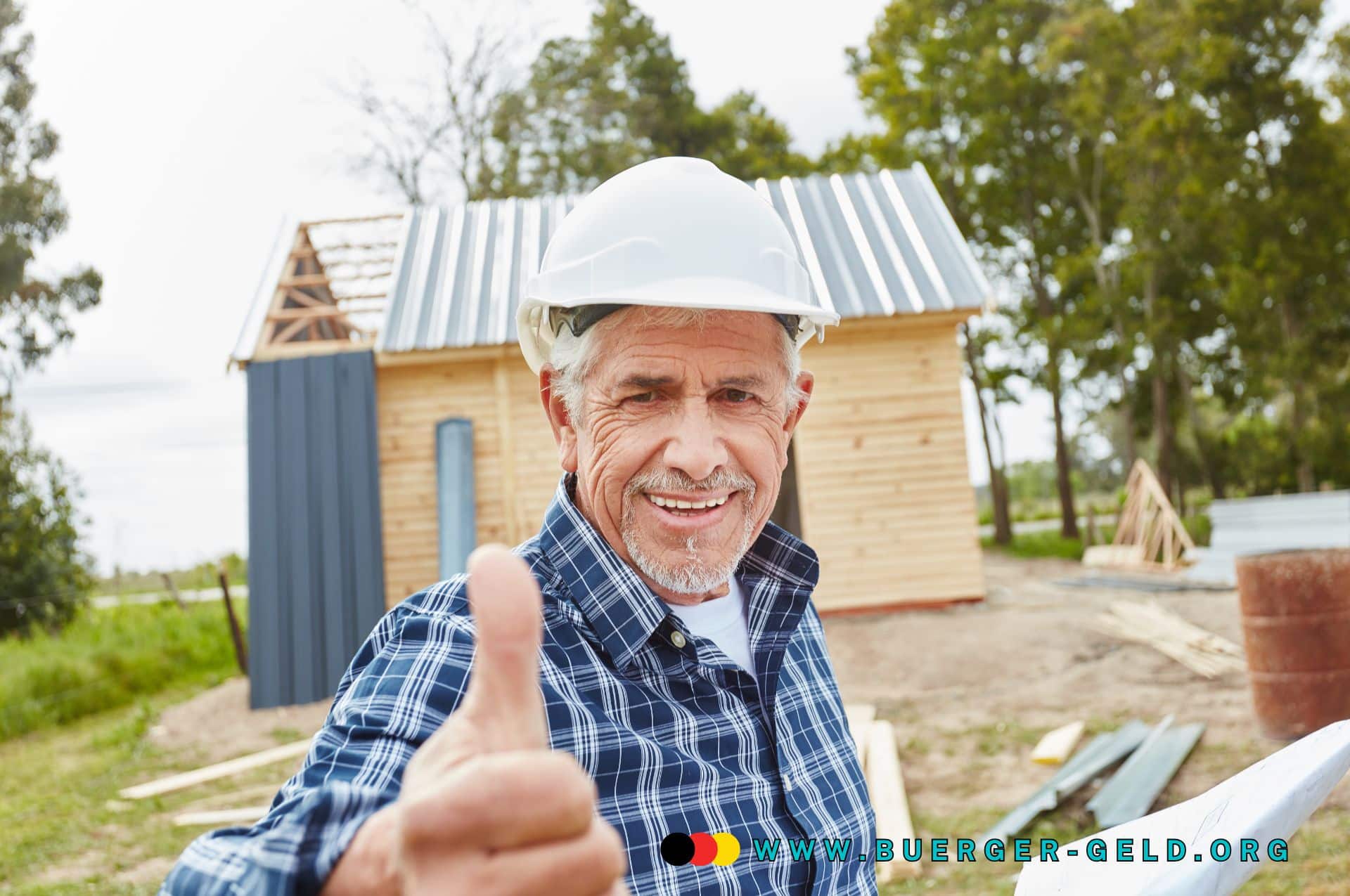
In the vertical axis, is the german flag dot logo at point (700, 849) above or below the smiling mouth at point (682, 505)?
Result: below

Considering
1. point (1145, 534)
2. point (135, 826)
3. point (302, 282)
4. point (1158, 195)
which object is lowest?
point (135, 826)

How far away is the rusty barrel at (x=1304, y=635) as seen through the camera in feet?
19.9

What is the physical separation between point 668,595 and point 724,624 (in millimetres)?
161

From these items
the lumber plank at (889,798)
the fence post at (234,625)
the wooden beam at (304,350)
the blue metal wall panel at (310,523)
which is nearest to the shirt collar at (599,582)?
the lumber plank at (889,798)

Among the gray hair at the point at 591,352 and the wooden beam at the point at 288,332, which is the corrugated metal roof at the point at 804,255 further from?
the gray hair at the point at 591,352

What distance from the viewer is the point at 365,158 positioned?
21484 mm

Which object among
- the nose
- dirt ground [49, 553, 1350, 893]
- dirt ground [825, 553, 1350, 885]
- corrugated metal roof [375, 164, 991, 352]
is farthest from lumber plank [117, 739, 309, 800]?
the nose

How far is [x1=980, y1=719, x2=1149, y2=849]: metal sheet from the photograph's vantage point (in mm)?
5211

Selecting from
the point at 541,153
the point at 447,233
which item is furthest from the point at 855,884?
the point at 541,153

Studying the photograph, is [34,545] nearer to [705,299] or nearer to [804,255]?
[804,255]

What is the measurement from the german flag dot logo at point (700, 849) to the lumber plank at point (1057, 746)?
5558 mm

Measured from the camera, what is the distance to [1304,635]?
241 inches

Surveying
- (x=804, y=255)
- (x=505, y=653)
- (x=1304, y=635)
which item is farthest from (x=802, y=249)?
(x=505, y=653)

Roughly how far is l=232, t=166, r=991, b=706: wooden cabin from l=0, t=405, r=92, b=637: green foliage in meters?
6.75
